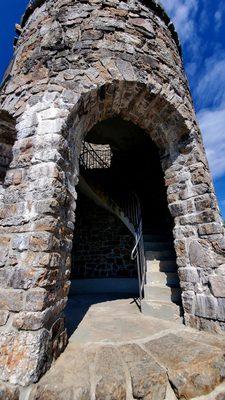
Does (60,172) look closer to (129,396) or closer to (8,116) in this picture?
(8,116)

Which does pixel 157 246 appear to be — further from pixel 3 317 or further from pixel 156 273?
pixel 3 317

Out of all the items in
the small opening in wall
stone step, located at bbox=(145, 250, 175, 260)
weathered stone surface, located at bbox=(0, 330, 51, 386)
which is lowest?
weathered stone surface, located at bbox=(0, 330, 51, 386)

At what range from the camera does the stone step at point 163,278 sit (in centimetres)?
328

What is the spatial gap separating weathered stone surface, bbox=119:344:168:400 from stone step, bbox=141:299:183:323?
115 centimetres

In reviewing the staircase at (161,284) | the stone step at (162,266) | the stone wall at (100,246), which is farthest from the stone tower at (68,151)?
the stone wall at (100,246)

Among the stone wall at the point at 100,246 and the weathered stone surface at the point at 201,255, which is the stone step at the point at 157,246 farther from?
the stone wall at the point at 100,246

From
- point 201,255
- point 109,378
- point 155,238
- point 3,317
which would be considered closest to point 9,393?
point 3,317

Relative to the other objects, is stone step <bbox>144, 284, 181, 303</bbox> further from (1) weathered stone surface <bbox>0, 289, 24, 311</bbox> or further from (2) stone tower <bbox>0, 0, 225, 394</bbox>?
(1) weathered stone surface <bbox>0, 289, 24, 311</bbox>

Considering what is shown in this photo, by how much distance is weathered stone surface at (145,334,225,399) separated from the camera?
1.49m

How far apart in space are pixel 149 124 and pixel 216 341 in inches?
111

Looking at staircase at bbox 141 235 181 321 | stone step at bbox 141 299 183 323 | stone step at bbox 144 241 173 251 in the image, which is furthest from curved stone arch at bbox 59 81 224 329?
stone step at bbox 144 241 173 251

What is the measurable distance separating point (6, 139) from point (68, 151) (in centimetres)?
68

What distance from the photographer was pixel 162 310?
289cm

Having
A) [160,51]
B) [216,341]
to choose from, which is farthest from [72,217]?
[160,51]
